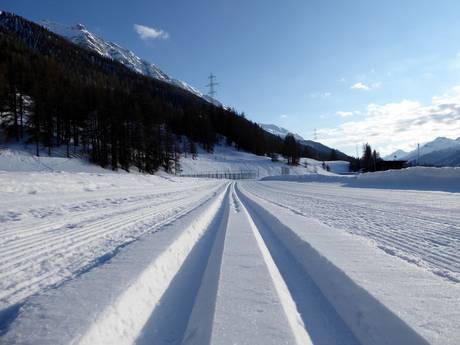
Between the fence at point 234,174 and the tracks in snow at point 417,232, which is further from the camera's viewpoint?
the fence at point 234,174

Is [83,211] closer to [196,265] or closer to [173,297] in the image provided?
[196,265]

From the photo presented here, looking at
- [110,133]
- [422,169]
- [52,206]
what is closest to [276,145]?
[110,133]

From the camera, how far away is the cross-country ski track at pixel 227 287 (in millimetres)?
2379

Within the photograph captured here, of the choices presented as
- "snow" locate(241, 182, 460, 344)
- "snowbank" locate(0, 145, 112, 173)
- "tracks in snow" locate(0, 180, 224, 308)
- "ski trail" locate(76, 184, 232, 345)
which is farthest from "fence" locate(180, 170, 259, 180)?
"ski trail" locate(76, 184, 232, 345)

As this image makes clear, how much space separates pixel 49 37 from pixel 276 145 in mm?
133416

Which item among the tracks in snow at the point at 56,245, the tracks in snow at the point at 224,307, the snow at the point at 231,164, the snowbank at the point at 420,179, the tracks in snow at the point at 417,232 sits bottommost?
the tracks in snow at the point at 224,307

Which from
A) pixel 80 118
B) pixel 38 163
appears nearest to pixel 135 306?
pixel 38 163

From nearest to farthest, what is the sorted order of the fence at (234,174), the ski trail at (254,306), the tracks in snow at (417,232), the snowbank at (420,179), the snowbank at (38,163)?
the ski trail at (254,306)
the tracks in snow at (417,232)
the snowbank at (420,179)
the snowbank at (38,163)
the fence at (234,174)

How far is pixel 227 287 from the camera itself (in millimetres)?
3252

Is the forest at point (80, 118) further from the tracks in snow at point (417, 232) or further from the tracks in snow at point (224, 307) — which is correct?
the tracks in snow at point (224, 307)

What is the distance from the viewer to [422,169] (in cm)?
2467

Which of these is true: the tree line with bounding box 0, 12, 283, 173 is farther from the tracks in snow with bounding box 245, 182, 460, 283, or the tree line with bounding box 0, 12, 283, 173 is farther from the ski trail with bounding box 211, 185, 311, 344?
the ski trail with bounding box 211, 185, 311, 344

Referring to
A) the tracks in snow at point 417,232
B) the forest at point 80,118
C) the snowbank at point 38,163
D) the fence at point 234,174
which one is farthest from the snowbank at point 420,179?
the fence at point 234,174

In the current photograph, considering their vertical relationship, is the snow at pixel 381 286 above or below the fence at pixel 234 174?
below
